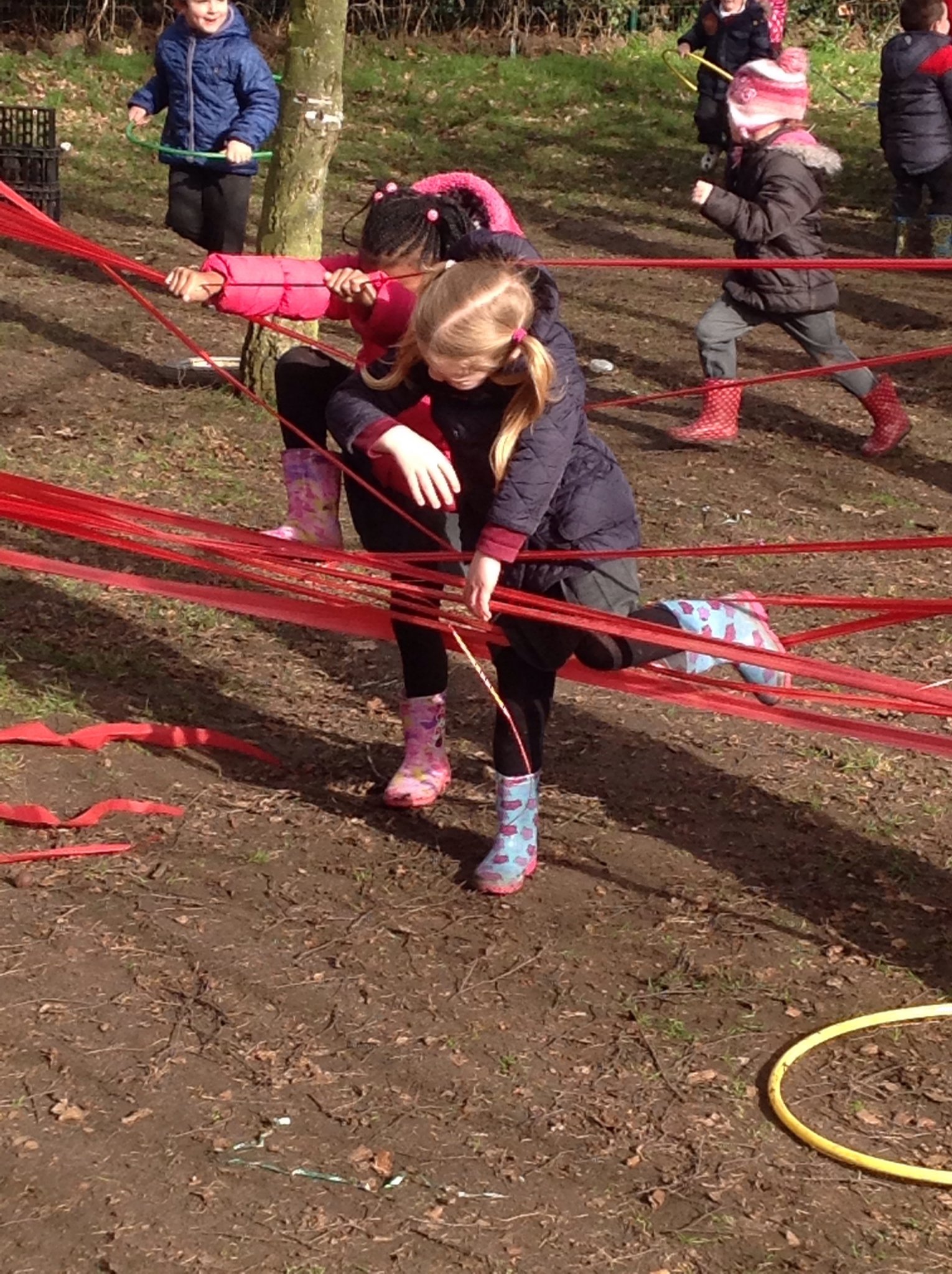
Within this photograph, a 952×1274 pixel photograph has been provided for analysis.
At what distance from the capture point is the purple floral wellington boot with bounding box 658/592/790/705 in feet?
12.5

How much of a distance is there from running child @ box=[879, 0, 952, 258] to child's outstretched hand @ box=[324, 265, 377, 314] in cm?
725

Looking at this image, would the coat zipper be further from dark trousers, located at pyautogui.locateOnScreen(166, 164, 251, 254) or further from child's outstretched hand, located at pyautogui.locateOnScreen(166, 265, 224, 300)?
child's outstretched hand, located at pyautogui.locateOnScreen(166, 265, 224, 300)

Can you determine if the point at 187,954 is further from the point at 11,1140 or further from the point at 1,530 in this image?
the point at 1,530

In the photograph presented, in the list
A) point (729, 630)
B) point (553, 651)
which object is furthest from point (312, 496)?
point (729, 630)

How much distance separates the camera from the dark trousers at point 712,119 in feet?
40.3

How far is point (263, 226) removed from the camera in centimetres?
718

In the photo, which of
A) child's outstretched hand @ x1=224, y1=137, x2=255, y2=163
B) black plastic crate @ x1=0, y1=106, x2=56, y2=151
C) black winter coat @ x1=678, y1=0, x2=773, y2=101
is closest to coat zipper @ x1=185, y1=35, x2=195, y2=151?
child's outstretched hand @ x1=224, y1=137, x2=255, y2=163

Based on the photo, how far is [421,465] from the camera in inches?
140

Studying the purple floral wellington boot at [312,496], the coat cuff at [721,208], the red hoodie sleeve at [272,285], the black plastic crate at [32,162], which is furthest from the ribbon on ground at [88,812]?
the black plastic crate at [32,162]

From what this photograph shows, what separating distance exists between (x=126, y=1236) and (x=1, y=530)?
363 centimetres

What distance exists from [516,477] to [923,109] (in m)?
8.12

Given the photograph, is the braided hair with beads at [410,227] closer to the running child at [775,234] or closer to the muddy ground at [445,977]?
the muddy ground at [445,977]

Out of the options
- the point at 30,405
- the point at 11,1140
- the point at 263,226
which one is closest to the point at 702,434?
the point at 263,226

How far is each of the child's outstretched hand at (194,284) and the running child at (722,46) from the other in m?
8.81
